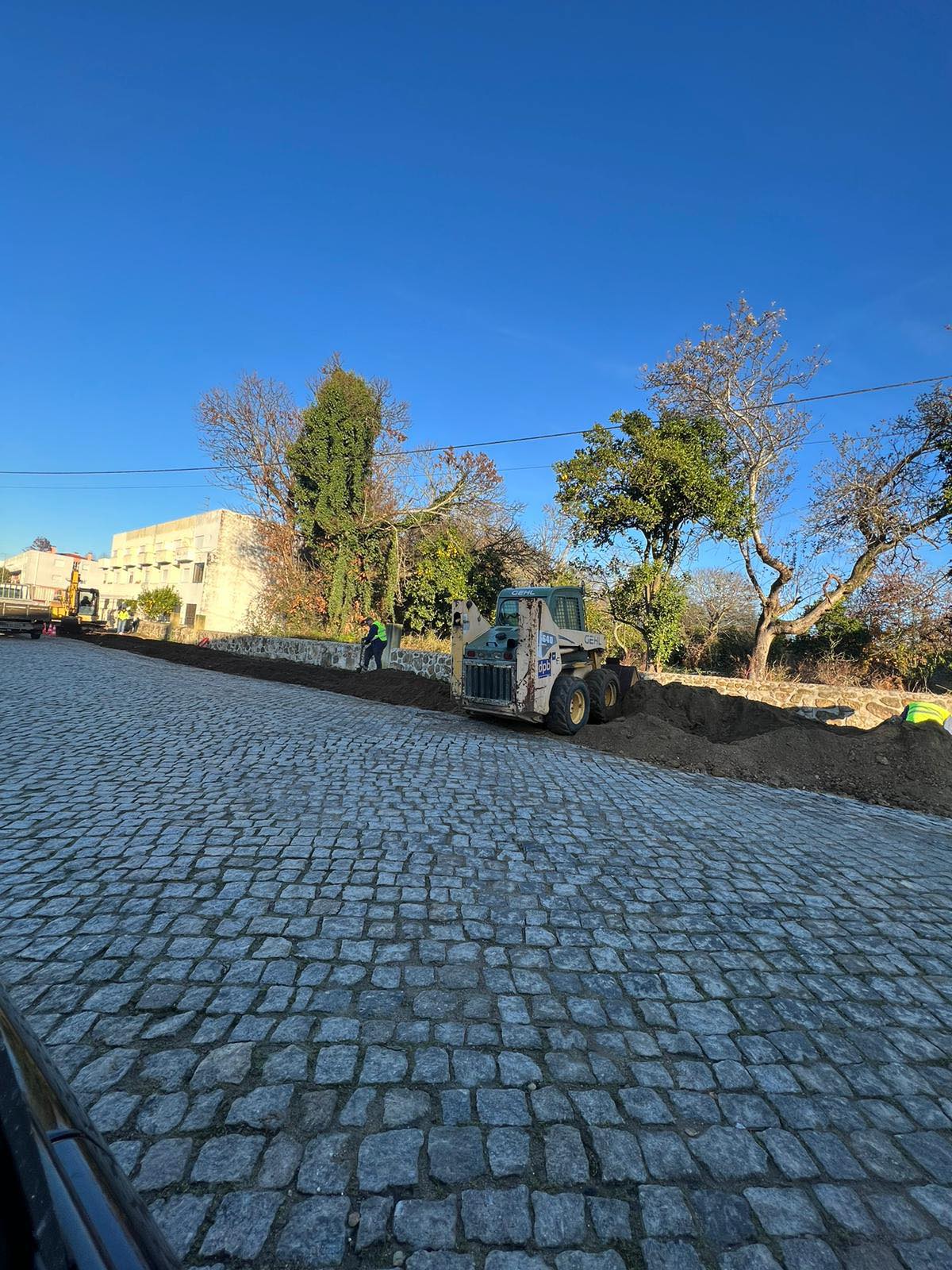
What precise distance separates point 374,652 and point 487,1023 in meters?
14.1

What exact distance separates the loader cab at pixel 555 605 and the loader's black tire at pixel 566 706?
0.91 meters

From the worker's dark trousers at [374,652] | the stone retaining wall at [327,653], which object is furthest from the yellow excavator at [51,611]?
the worker's dark trousers at [374,652]

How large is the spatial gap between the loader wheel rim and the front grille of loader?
104cm

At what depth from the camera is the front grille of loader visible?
913 centimetres

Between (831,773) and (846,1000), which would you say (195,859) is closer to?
(846,1000)

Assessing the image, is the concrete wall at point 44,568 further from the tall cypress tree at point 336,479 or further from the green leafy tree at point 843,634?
the green leafy tree at point 843,634

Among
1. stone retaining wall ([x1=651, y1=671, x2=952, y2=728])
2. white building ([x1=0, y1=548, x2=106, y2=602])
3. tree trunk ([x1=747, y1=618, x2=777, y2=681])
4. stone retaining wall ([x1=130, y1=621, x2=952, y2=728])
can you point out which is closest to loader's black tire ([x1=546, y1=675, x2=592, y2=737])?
stone retaining wall ([x1=130, y1=621, x2=952, y2=728])

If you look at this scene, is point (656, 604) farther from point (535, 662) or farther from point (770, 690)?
point (535, 662)

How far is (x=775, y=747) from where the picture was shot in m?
8.52

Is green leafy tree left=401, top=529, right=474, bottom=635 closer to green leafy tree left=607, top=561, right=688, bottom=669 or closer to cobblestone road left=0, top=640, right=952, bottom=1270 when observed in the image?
green leafy tree left=607, top=561, right=688, bottom=669

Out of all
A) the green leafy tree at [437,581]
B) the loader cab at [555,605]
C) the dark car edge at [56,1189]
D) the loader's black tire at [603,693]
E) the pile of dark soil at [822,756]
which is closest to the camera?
the dark car edge at [56,1189]

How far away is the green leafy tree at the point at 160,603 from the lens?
98.0ft

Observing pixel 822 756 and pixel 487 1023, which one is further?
pixel 822 756

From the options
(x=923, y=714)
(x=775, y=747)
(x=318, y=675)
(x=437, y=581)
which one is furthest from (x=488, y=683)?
(x=437, y=581)
